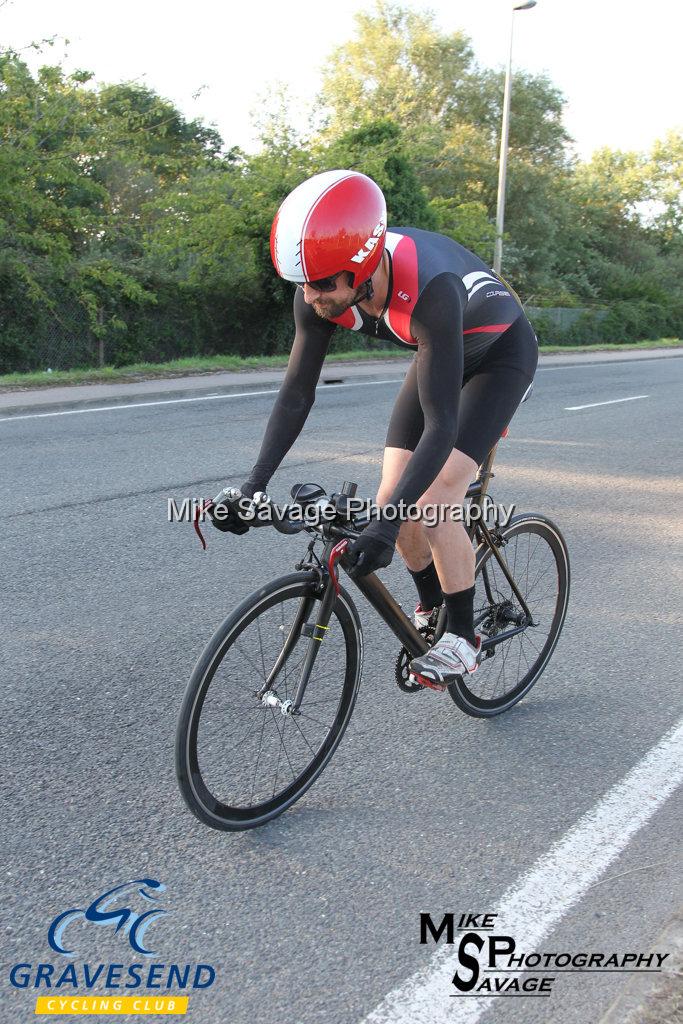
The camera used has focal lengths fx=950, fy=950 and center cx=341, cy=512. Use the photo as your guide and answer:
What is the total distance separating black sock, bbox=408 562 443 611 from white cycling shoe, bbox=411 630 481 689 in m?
0.18

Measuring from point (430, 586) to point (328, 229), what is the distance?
145cm

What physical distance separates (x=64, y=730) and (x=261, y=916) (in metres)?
1.30

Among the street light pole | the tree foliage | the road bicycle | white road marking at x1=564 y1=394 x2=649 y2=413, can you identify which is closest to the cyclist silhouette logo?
the road bicycle

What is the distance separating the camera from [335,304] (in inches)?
111

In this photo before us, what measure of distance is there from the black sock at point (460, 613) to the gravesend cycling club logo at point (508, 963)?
115 centimetres

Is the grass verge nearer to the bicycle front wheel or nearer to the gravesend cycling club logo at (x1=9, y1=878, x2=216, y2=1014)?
the bicycle front wheel

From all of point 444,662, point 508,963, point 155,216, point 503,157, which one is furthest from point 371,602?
point 155,216

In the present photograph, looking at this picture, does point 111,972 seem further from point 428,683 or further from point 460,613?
point 460,613

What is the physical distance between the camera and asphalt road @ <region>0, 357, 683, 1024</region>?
93.9 inches

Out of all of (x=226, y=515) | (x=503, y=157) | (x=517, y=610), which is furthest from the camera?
(x=503, y=157)

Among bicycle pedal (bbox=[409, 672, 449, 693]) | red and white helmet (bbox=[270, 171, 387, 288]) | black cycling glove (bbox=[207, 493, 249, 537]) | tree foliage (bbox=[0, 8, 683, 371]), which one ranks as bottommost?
bicycle pedal (bbox=[409, 672, 449, 693])

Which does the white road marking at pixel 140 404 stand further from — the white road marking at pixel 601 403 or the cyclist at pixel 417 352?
the cyclist at pixel 417 352

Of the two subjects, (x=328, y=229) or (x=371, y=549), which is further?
(x=371, y=549)

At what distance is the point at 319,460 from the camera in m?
8.80
